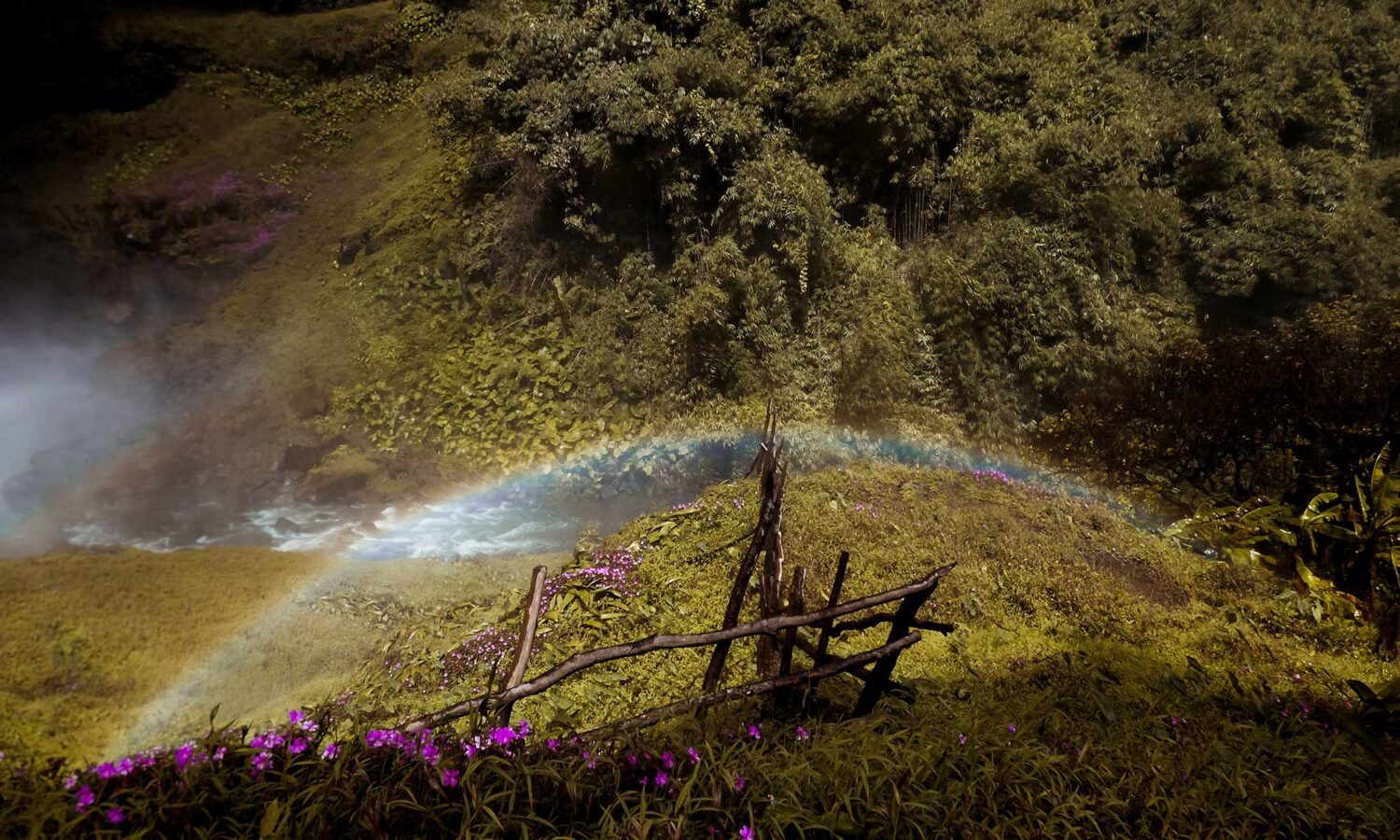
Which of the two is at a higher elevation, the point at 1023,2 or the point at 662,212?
the point at 1023,2

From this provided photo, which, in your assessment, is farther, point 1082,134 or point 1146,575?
point 1082,134

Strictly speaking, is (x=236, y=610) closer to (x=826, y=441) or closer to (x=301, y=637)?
(x=301, y=637)

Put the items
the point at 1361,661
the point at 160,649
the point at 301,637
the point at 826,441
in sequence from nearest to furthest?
1. the point at 1361,661
2. the point at 160,649
3. the point at 301,637
4. the point at 826,441

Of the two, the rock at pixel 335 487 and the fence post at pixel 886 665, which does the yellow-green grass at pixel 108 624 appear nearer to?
the rock at pixel 335 487

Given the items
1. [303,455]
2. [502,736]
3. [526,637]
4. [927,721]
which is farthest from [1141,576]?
[303,455]

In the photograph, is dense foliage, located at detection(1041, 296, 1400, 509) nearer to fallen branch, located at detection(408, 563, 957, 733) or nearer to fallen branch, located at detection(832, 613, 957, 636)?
fallen branch, located at detection(832, 613, 957, 636)

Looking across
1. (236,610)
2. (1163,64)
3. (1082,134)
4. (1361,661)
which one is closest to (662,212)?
(1082,134)

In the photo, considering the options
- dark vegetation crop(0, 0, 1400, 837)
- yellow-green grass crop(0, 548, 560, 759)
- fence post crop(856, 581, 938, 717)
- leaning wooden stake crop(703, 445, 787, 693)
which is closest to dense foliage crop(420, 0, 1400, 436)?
dark vegetation crop(0, 0, 1400, 837)
